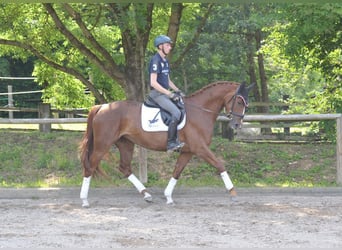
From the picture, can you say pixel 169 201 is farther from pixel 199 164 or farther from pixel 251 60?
pixel 251 60

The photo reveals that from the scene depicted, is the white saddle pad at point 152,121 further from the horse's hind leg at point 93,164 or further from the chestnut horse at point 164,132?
the horse's hind leg at point 93,164

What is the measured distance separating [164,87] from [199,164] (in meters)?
3.90

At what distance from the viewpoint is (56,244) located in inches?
242

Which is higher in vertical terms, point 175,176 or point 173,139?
point 173,139

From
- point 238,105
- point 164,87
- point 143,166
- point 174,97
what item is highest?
point 164,87

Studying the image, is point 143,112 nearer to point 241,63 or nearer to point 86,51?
point 86,51

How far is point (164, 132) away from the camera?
8.83 metres

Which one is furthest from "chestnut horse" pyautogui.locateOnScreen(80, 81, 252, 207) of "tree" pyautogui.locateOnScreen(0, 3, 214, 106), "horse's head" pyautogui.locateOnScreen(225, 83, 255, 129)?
"tree" pyautogui.locateOnScreen(0, 3, 214, 106)

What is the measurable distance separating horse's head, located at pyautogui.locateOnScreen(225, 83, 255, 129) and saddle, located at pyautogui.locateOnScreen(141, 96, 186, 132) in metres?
0.76

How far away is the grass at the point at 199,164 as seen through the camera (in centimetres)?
1159

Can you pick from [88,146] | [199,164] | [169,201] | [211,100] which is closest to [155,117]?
[211,100]

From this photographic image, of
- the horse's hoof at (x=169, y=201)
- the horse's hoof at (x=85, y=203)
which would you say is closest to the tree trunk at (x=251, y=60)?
the horse's hoof at (x=169, y=201)

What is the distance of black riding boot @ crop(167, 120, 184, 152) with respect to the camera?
8.68 m

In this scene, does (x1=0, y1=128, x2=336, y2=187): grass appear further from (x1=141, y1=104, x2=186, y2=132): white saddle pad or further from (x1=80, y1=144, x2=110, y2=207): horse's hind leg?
(x1=141, y1=104, x2=186, y2=132): white saddle pad
